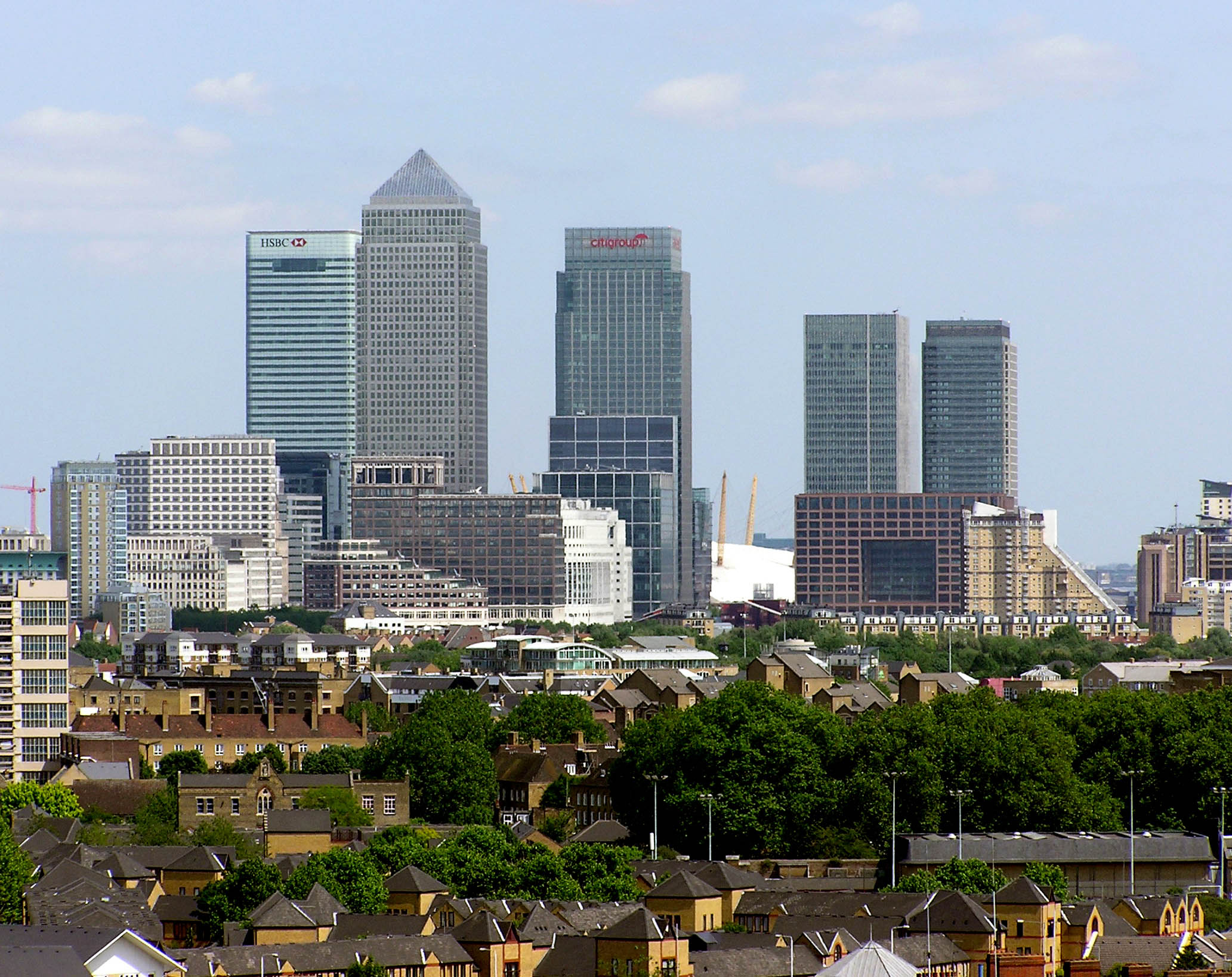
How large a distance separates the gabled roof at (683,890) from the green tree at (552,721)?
55671 millimetres

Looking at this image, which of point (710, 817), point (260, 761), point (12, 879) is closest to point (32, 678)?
point (260, 761)

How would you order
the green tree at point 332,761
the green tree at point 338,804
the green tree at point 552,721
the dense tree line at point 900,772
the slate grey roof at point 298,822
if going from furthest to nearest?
the green tree at point 552,721
the green tree at point 332,761
the green tree at point 338,804
the dense tree line at point 900,772
the slate grey roof at point 298,822

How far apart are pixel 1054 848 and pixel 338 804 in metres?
33.8

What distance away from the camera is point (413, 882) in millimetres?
99000

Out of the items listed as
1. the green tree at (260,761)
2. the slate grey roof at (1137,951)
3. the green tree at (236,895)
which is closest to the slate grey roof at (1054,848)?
the slate grey roof at (1137,951)

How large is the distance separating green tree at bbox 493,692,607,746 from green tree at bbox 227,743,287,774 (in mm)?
12205

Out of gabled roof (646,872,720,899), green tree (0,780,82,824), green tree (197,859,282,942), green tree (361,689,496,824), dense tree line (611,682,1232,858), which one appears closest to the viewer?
green tree (197,859,282,942)

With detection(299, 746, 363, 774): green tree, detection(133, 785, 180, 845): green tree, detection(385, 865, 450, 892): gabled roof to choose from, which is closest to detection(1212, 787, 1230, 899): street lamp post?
detection(385, 865, 450, 892): gabled roof

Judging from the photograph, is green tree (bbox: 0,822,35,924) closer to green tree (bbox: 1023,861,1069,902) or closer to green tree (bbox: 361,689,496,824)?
green tree (bbox: 361,689,496,824)

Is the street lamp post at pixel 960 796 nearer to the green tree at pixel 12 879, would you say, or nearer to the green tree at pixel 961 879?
the green tree at pixel 961 879

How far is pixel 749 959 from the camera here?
87.3 metres

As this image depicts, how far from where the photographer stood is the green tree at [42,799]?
12562cm

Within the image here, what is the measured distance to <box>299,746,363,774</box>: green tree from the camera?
144m

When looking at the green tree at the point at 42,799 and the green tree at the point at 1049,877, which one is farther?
the green tree at the point at 42,799
